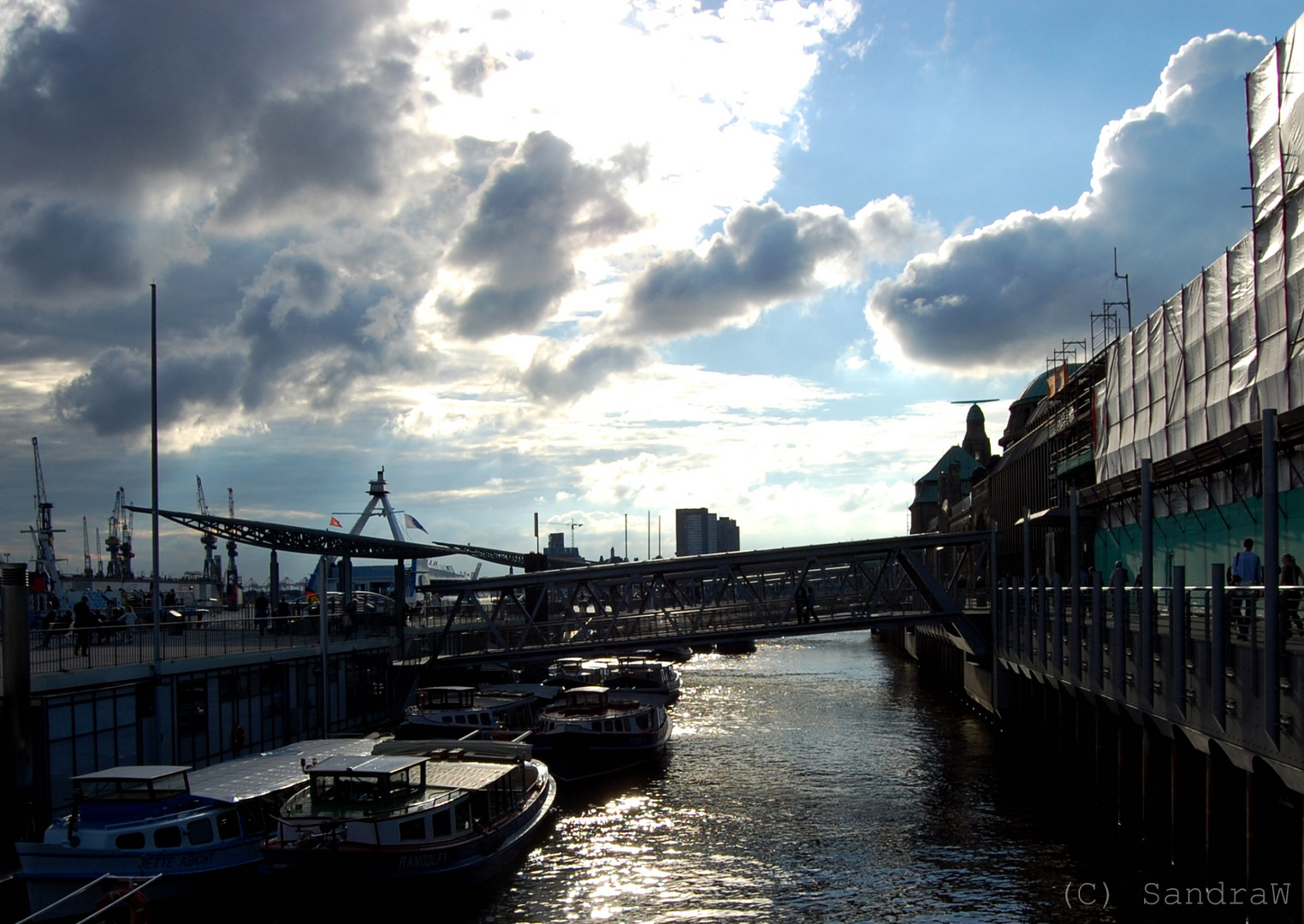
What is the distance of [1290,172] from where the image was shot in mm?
35156

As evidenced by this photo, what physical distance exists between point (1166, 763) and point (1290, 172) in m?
19.1

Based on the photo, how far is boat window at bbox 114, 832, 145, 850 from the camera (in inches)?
1008

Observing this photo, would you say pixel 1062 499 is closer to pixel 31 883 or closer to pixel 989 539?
pixel 989 539

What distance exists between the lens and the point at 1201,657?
25.1 metres

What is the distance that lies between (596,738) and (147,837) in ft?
72.1

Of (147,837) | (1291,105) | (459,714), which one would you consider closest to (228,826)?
(147,837)

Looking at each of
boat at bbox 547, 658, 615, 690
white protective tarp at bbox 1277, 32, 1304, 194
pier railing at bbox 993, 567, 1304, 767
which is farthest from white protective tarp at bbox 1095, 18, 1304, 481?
boat at bbox 547, 658, 615, 690

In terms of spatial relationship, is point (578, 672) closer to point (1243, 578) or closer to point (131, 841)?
point (131, 841)

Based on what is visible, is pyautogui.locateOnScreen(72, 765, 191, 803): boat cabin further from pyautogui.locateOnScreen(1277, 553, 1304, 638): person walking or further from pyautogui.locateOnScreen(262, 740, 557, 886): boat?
pyautogui.locateOnScreen(1277, 553, 1304, 638): person walking

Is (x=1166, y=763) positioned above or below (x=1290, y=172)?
below

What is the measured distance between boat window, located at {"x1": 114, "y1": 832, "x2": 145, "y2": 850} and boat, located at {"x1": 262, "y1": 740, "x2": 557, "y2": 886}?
2.80m

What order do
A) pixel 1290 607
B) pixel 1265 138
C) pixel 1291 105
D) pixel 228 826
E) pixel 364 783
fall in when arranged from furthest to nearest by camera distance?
1. pixel 1265 138
2. pixel 1291 105
3. pixel 364 783
4. pixel 228 826
5. pixel 1290 607

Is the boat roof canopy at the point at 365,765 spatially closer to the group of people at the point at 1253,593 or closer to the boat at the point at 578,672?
the group of people at the point at 1253,593

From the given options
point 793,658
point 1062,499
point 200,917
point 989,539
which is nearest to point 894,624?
point 989,539
